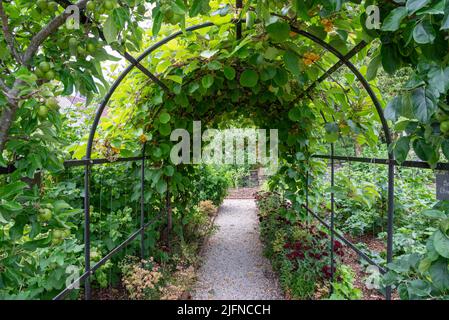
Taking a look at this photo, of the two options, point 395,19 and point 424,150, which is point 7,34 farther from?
point 424,150

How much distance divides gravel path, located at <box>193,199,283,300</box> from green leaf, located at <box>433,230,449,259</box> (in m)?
2.55

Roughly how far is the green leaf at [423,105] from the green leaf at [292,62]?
0.76 meters

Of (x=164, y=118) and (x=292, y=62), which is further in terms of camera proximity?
(x=164, y=118)

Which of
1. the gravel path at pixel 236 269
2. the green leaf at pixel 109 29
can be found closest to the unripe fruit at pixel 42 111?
the green leaf at pixel 109 29

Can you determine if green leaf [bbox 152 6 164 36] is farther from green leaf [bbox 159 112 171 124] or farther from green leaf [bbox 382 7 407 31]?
green leaf [bbox 159 112 171 124]

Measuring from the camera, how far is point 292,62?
1.52 metres

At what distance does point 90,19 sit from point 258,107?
9.03ft

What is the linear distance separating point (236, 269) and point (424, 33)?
11.5 feet

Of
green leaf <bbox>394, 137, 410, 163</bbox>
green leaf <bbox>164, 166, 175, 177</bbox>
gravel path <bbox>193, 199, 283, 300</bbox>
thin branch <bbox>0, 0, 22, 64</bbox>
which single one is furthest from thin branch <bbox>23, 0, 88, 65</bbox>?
gravel path <bbox>193, 199, 283, 300</bbox>

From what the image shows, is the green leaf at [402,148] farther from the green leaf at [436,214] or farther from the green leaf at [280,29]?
the green leaf at [280,29]

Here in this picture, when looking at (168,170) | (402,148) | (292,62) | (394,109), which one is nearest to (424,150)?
(402,148)
